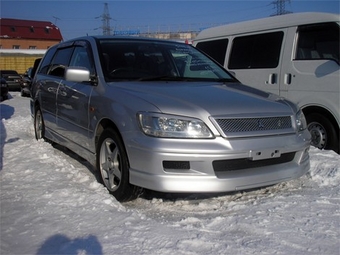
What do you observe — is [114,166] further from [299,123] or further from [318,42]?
[318,42]

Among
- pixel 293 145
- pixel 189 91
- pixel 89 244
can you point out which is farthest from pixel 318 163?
pixel 89 244

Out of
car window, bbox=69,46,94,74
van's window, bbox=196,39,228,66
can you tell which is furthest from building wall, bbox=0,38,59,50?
car window, bbox=69,46,94,74

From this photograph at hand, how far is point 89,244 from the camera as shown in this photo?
2582 millimetres

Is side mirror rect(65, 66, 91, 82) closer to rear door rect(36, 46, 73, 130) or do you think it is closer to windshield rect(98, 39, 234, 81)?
windshield rect(98, 39, 234, 81)

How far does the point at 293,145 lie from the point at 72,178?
2.32 meters

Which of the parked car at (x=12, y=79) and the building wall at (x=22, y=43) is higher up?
the building wall at (x=22, y=43)

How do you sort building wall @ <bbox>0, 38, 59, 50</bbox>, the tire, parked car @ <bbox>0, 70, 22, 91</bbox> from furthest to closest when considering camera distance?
building wall @ <bbox>0, 38, 59, 50</bbox> → parked car @ <bbox>0, 70, 22, 91</bbox> → the tire

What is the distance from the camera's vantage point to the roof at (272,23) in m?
5.46

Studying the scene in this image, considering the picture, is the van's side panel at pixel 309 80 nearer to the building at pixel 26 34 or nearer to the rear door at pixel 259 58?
the rear door at pixel 259 58

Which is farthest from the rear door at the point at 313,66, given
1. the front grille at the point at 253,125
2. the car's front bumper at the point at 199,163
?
the car's front bumper at the point at 199,163

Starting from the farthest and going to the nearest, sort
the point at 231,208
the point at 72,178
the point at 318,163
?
the point at 318,163
the point at 72,178
the point at 231,208

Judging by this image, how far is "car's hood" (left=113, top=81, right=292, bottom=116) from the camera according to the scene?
320 centimetres

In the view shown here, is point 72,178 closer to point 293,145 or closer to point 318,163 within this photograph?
point 293,145

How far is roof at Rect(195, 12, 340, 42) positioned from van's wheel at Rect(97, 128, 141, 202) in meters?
3.73
